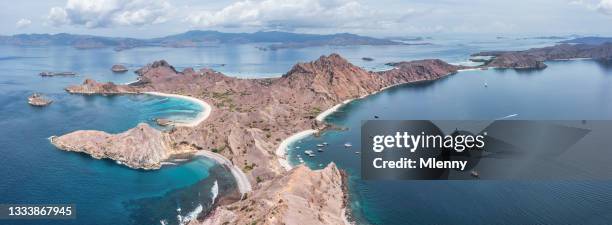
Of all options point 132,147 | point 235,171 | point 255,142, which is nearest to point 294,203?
point 235,171

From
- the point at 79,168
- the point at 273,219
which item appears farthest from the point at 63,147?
the point at 273,219

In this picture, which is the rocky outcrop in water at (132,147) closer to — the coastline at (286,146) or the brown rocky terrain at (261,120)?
the brown rocky terrain at (261,120)

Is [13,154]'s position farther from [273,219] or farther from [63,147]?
[273,219]

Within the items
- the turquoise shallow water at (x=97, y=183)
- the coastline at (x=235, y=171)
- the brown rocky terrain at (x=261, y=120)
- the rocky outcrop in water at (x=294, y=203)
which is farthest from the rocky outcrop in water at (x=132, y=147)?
the rocky outcrop in water at (x=294, y=203)

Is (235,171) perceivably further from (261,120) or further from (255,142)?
(261,120)

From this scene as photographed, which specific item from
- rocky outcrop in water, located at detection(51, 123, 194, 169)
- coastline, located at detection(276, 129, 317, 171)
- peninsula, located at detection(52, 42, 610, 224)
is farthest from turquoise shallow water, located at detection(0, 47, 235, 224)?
coastline, located at detection(276, 129, 317, 171)

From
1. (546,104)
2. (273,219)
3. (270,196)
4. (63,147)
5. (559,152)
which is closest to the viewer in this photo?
(273,219)
